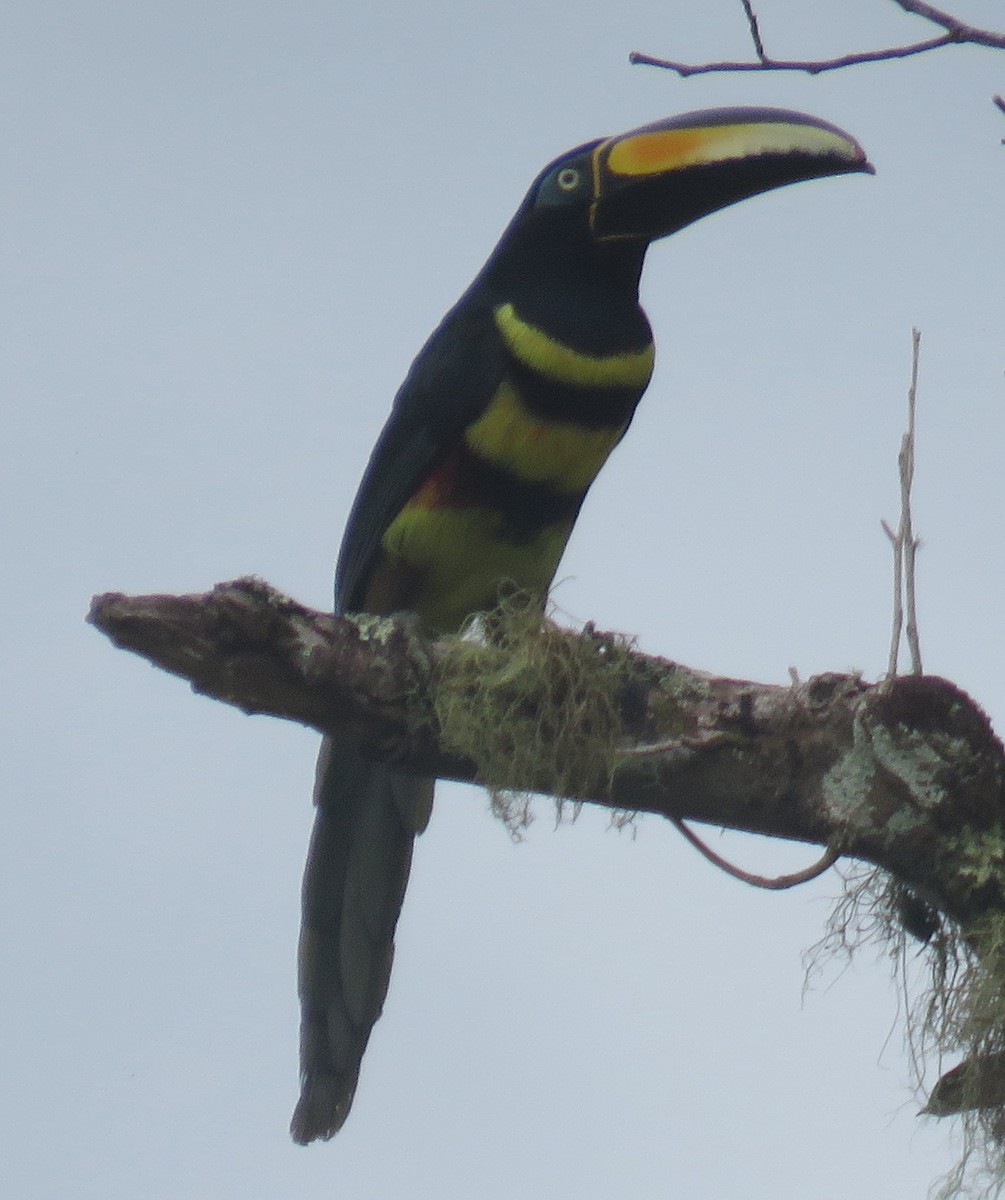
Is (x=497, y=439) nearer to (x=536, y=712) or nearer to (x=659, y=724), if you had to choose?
(x=536, y=712)

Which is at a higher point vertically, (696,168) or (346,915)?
(696,168)

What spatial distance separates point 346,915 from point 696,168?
228 centimetres

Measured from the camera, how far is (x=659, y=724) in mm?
3391

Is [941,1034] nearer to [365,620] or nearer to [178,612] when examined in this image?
[365,620]

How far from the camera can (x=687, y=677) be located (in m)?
3.42

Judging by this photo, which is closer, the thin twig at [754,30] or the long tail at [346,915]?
the thin twig at [754,30]

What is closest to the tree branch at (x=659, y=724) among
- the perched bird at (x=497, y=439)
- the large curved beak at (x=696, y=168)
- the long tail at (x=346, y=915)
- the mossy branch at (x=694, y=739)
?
the mossy branch at (x=694, y=739)

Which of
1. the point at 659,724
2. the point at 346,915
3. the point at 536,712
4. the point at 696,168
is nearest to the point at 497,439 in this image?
the point at 696,168

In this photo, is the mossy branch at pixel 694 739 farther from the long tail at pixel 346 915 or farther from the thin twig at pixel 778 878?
the long tail at pixel 346 915

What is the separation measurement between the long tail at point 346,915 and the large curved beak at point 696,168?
1.68 metres

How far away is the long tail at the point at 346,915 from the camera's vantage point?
4.45m

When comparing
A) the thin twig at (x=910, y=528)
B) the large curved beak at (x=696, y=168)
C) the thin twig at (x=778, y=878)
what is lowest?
the thin twig at (x=778, y=878)

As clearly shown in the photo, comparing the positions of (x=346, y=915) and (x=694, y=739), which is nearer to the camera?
(x=694, y=739)

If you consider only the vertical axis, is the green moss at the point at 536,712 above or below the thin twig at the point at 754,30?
below
